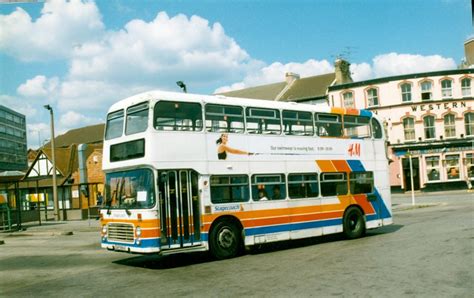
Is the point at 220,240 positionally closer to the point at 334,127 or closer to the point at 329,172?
the point at 329,172

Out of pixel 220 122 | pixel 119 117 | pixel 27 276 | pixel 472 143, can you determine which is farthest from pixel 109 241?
pixel 472 143

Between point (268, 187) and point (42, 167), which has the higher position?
point (42, 167)

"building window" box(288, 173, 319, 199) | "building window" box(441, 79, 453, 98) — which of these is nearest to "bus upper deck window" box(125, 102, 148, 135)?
"building window" box(288, 173, 319, 199)

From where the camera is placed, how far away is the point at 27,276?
1201cm

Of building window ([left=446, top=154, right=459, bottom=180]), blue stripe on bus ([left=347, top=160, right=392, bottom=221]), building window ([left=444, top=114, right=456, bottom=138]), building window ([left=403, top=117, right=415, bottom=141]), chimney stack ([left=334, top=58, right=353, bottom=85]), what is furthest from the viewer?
chimney stack ([left=334, top=58, right=353, bottom=85])

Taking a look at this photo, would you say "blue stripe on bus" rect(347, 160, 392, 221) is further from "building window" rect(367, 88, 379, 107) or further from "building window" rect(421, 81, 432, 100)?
"building window" rect(367, 88, 379, 107)

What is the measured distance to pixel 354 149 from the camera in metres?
16.7

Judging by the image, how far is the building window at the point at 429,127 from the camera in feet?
156

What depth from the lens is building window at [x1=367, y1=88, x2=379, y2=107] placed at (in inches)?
1966

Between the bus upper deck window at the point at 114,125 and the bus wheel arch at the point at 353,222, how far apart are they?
760 centimetres

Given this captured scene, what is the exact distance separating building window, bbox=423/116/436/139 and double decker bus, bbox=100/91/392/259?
33.5m

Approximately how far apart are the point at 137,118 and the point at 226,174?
274 centimetres

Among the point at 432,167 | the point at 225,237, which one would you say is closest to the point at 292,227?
the point at 225,237

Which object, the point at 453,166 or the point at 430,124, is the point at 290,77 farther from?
the point at 453,166
